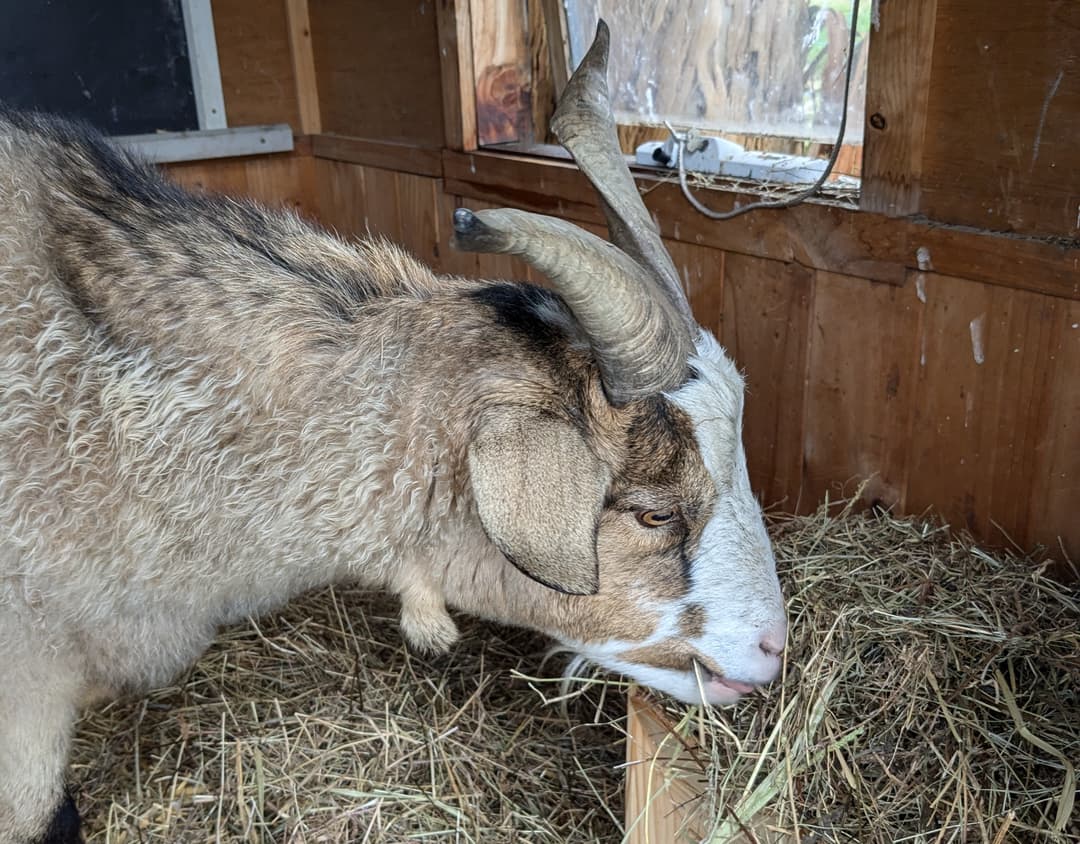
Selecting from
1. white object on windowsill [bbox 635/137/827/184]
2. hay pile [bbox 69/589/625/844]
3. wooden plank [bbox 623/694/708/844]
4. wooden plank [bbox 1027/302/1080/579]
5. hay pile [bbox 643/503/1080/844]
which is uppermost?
white object on windowsill [bbox 635/137/827/184]

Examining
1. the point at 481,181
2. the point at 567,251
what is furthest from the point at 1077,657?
the point at 481,181

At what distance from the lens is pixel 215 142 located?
5.23m

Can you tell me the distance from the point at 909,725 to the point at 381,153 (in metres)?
3.90

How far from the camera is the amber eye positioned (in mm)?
2229

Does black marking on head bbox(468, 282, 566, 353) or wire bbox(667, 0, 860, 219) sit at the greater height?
wire bbox(667, 0, 860, 219)

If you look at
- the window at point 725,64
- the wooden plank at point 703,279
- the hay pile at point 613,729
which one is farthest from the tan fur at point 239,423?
the window at point 725,64

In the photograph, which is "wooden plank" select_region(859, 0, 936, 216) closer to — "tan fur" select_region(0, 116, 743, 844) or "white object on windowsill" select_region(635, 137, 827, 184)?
"white object on windowsill" select_region(635, 137, 827, 184)

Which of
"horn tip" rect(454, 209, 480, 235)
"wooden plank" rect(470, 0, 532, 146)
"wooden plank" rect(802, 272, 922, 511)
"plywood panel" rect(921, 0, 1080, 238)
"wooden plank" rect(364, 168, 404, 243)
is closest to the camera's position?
"horn tip" rect(454, 209, 480, 235)

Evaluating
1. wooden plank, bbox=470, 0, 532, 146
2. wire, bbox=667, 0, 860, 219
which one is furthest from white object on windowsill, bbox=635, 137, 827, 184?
wooden plank, bbox=470, 0, 532, 146

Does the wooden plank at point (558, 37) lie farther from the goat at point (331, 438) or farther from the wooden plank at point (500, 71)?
the goat at point (331, 438)

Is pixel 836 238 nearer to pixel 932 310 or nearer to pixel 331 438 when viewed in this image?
pixel 932 310

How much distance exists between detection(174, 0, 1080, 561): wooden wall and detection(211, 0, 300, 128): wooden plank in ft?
7.53

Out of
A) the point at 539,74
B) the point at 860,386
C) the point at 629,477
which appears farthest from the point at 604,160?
the point at 539,74

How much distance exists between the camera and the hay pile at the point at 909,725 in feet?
6.77
